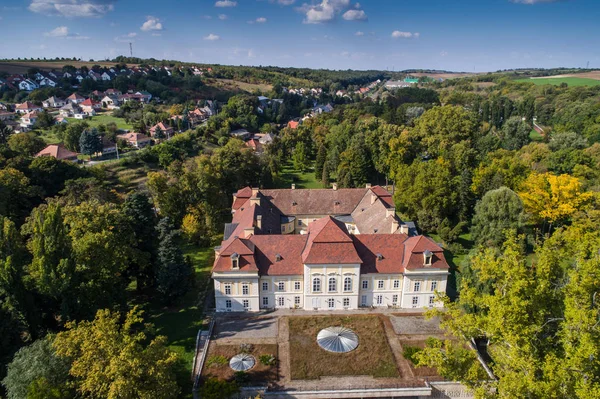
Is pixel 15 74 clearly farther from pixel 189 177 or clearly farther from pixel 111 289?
pixel 111 289

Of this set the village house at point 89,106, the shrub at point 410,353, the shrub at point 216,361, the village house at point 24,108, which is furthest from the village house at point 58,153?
the shrub at point 410,353

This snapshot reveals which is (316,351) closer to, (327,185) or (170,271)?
(170,271)

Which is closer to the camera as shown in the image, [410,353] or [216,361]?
[216,361]

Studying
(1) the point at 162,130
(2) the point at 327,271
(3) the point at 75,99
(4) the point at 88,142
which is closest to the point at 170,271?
(2) the point at 327,271

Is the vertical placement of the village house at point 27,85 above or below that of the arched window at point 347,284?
above

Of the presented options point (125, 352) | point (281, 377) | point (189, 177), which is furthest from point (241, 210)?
point (125, 352)

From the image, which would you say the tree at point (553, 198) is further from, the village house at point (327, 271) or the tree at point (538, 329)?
the tree at point (538, 329)
